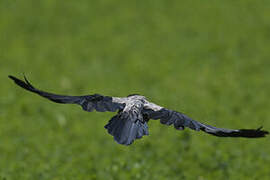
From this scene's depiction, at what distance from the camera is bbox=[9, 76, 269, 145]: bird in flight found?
424 centimetres

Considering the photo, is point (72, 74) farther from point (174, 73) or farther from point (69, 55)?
point (174, 73)

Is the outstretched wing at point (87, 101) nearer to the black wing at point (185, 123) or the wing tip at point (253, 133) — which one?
the black wing at point (185, 123)

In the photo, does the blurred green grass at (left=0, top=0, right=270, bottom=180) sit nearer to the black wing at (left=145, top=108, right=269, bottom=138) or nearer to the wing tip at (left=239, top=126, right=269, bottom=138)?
the black wing at (left=145, top=108, right=269, bottom=138)

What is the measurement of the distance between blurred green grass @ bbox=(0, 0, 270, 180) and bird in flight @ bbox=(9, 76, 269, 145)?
2.07m

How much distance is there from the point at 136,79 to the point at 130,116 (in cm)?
725

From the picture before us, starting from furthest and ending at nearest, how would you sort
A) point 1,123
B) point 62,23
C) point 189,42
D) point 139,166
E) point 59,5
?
point 59,5
point 62,23
point 189,42
point 1,123
point 139,166

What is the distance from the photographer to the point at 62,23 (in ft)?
51.2

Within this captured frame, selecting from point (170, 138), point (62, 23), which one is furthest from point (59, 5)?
point (170, 138)

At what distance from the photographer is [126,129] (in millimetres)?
4324

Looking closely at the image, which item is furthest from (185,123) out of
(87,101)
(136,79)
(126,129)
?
(136,79)

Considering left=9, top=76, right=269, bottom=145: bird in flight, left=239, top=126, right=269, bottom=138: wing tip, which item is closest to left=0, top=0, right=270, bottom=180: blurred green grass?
left=9, top=76, right=269, bottom=145: bird in flight

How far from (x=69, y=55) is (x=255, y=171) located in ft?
24.2

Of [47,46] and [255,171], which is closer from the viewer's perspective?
[255,171]

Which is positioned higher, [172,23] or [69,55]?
[172,23]
